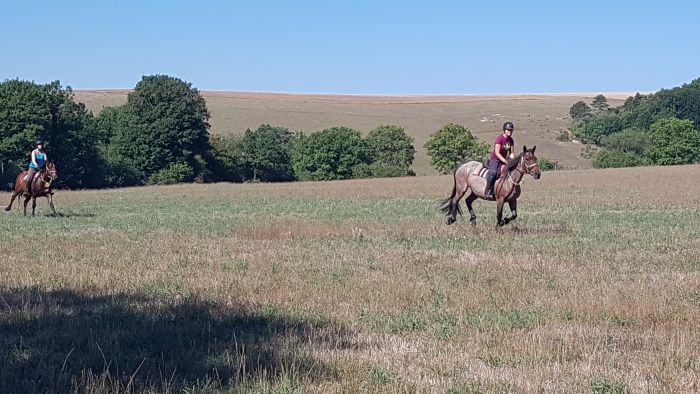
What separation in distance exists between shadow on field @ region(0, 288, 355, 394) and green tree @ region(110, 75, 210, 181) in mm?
65221

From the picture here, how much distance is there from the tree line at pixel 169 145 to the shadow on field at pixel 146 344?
55.0 m

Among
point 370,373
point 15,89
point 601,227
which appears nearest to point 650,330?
point 370,373

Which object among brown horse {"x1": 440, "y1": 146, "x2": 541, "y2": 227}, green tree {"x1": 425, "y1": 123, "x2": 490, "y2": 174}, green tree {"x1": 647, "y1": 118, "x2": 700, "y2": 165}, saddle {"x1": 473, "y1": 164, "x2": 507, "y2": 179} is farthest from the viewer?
green tree {"x1": 425, "y1": 123, "x2": 490, "y2": 174}

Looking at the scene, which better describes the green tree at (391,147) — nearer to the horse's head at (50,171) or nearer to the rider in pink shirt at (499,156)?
the horse's head at (50,171)

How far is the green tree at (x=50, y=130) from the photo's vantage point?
6184 cm

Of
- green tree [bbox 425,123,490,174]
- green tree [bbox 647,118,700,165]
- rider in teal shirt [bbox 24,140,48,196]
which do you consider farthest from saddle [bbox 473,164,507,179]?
green tree [bbox 647,118,700,165]

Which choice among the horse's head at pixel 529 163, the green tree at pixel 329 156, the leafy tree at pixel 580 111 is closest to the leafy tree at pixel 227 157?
the green tree at pixel 329 156

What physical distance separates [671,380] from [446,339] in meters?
2.25

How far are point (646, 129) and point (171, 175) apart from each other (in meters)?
69.4

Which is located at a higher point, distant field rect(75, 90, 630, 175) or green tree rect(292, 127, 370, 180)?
distant field rect(75, 90, 630, 175)

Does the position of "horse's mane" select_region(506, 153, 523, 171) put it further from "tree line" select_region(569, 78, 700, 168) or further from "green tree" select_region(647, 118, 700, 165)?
"green tree" select_region(647, 118, 700, 165)

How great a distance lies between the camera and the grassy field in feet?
21.3

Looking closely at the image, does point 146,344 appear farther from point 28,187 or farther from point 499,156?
point 28,187

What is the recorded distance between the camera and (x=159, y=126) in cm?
7350
